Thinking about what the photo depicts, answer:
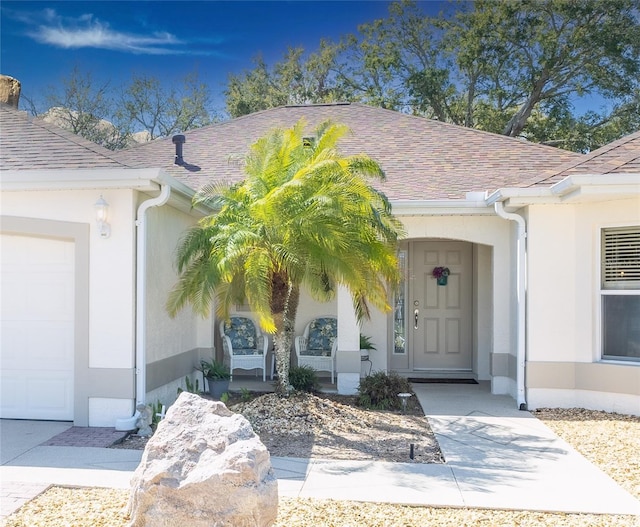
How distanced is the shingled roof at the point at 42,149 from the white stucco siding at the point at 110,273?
438 millimetres

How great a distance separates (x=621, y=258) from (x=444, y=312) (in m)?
4.11

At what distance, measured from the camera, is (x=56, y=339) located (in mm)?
7922

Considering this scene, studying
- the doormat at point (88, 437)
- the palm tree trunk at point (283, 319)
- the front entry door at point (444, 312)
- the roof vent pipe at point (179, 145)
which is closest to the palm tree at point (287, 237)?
the palm tree trunk at point (283, 319)

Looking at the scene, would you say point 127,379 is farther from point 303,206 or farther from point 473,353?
point 473,353

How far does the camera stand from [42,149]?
Result: 8398 mm

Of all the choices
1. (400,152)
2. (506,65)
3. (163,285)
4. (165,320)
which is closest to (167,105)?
(506,65)

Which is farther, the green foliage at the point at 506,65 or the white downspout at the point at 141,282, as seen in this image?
the green foliage at the point at 506,65

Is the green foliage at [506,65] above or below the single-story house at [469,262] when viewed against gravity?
above

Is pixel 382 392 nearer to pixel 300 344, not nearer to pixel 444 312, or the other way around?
pixel 300 344

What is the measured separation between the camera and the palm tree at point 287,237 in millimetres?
7016

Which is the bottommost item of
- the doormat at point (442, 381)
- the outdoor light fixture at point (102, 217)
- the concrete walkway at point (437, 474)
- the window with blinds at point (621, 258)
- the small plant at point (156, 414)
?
the doormat at point (442, 381)

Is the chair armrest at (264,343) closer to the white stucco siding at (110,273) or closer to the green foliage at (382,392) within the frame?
the green foliage at (382,392)

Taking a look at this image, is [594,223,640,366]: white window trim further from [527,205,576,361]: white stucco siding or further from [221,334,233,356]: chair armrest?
[221,334,233,356]: chair armrest

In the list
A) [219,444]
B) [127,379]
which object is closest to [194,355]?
[127,379]
